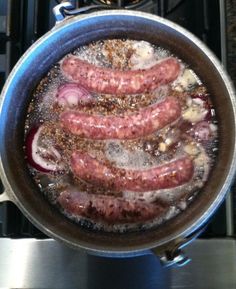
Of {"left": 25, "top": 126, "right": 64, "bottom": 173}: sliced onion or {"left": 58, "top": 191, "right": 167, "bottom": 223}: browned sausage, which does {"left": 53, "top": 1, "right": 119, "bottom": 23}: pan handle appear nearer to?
{"left": 25, "top": 126, "right": 64, "bottom": 173}: sliced onion

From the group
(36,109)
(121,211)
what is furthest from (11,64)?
(121,211)

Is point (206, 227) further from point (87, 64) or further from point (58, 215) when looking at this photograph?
point (87, 64)

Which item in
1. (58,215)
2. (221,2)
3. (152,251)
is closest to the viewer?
(152,251)

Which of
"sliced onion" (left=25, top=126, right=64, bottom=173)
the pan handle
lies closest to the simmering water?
"sliced onion" (left=25, top=126, right=64, bottom=173)

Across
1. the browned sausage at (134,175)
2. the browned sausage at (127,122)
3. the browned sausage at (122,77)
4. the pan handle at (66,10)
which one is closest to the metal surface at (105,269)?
the browned sausage at (134,175)

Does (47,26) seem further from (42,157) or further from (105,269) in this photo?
(105,269)

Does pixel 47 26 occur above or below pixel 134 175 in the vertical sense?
above

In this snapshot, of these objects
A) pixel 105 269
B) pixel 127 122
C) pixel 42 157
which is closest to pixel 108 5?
pixel 127 122
